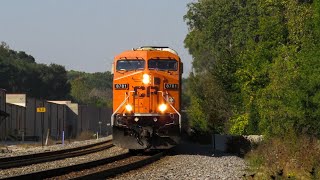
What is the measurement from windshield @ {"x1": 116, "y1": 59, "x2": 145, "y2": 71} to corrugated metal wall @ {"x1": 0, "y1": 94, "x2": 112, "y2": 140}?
2397 cm

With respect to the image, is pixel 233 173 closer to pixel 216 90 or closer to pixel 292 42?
pixel 292 42

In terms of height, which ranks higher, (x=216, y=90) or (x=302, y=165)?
(x=216, y=90)

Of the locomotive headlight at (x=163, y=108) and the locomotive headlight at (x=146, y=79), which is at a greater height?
the locomotive headlight at (x=146, y=79)

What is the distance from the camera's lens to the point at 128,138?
2406 centimetres

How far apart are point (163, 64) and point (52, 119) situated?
5451cm

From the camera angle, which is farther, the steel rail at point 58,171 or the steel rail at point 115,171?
the steel rail at point 115,171

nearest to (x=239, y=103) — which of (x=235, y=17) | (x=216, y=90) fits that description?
(x=216, y=90)

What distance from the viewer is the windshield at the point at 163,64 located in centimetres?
2456

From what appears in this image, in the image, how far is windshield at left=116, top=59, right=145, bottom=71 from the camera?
81.1 ft

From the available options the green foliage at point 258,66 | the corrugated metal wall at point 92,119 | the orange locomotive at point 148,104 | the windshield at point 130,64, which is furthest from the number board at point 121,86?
the corrugated metal wall at point 92,119

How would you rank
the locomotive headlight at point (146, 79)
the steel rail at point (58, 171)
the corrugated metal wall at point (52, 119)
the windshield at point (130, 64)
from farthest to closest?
the corrugated metal wall at point (52, 119), the windshield at point (130, 64), the locomotive headlight at point (146, 79), the steel rail at point (58, 171)

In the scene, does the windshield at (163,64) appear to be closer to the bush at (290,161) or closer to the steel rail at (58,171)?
the steel rail at (58,171)

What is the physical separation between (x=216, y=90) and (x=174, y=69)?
30144 mm

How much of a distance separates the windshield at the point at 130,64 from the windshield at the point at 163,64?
1.16 feet
